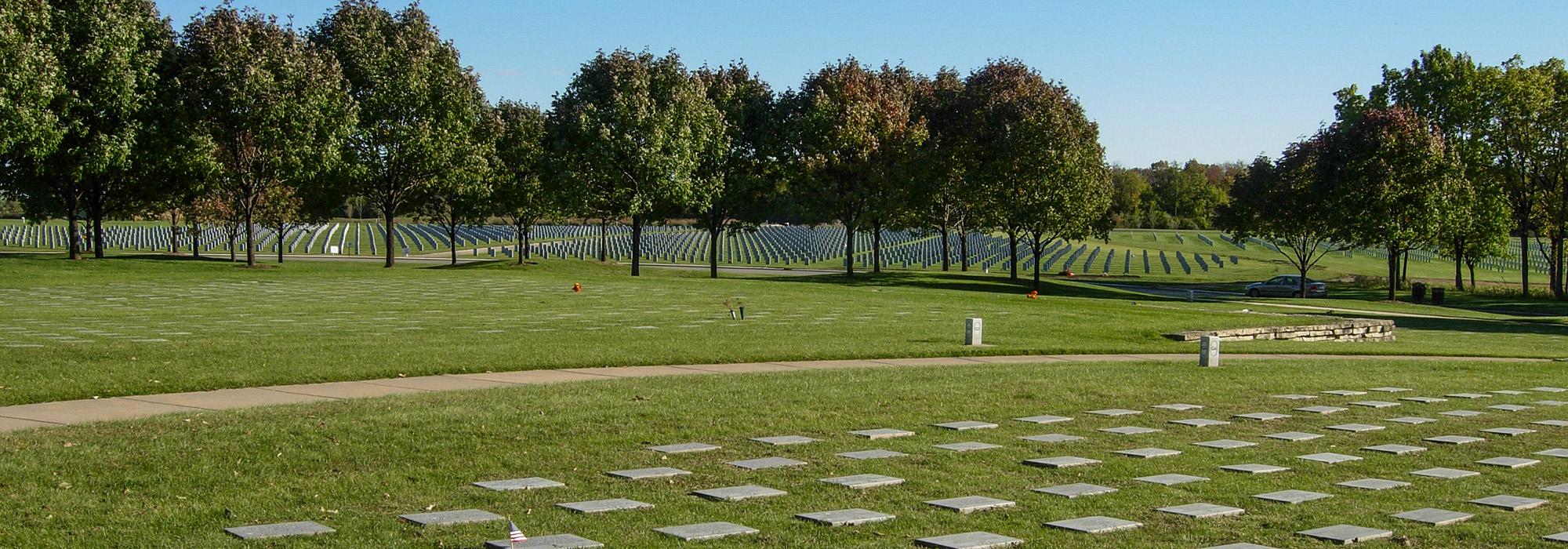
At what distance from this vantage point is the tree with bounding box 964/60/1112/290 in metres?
50.9

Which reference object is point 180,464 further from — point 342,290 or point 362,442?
point 342,290

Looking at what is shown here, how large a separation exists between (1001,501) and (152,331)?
50.8 ft

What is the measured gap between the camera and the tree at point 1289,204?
177ft

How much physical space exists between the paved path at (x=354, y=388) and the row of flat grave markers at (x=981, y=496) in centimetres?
463

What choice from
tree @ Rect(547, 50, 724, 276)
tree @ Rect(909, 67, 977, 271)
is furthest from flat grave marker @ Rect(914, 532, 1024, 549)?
tree @ Rect(909, 67, 977, 271)

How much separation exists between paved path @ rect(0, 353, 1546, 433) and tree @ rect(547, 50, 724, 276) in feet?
105

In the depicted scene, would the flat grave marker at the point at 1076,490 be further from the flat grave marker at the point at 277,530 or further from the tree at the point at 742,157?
the tree at the point at 742,157

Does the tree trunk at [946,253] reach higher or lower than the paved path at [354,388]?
higher

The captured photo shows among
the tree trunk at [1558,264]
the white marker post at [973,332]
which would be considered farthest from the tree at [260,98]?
the tree trunk at [1558,264]

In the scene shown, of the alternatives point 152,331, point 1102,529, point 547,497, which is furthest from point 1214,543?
point 152,331

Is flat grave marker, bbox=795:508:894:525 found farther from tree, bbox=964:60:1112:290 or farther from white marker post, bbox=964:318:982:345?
tree, bbox=964:60:1112:290

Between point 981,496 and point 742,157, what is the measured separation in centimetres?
4857

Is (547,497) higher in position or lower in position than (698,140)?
lower

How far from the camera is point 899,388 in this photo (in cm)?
1445
